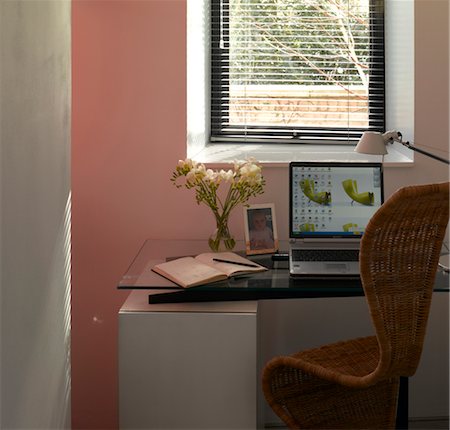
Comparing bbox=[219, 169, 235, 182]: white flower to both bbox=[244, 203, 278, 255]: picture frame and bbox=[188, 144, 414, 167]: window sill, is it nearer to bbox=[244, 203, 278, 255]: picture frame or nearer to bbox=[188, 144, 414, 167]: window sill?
bbox=[244, 203, 278, 255]: picture frame

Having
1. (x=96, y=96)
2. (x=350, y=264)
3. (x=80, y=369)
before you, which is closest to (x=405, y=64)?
(x=350, y=264)

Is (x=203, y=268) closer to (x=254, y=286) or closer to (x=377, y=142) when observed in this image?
(x=254, y=286)

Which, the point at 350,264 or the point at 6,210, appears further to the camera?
the point at 350,264

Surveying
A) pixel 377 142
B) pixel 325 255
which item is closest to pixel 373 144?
pixel 377 142

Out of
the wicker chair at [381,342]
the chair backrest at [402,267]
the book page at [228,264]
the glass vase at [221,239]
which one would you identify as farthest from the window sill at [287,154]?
the chair backrest at [402,267]

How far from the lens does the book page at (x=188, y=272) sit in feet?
8.43

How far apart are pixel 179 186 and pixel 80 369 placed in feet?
2.86

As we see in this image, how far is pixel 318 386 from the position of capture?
2.61 meters

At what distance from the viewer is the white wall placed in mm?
1913

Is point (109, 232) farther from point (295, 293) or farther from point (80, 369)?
point (295, 293)

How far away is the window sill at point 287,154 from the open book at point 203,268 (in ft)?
1.64

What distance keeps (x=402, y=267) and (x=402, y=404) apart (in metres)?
0.61

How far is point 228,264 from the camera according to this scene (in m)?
2.77

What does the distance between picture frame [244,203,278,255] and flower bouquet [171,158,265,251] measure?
0.06 m
